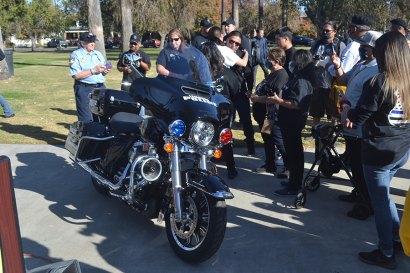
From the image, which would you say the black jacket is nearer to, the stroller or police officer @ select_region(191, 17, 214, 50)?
the stroller

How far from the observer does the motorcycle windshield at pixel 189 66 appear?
474 cm

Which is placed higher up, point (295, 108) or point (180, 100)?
point (180, 100)

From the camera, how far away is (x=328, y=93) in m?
7.89

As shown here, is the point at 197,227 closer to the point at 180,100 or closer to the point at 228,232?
the point at 228,232

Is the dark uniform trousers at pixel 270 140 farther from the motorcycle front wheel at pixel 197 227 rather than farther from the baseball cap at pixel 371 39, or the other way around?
the motorcycle front wheel at pixel 197 227

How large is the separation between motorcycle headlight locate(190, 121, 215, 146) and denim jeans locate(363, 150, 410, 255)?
125 cm

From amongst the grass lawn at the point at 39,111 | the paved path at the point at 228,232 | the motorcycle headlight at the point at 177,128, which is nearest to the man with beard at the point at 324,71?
the grass lawn at the point at 39,111

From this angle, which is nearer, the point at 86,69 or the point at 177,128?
the point at 177,128

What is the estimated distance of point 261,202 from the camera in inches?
204

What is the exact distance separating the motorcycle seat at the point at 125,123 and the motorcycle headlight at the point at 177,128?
38.0 inches

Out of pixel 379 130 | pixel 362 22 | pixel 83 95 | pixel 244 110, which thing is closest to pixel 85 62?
pixel 83 95

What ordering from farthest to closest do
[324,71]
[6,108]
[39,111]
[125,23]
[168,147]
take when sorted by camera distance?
[125,23], [39,111], [6,108], [324,71], [168,147]

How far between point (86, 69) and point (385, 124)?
15.8ft

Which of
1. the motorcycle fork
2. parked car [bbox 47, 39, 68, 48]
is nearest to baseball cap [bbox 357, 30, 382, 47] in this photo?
the motorcycle fork
